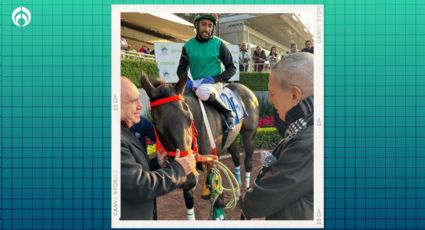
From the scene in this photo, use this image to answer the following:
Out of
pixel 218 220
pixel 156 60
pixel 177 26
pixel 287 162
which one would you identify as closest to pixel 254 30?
pixel 177 26

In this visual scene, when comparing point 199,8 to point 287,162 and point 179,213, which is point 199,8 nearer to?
point 287,162

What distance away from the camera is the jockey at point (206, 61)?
11.7ft

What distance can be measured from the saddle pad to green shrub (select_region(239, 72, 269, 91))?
0.28 metres

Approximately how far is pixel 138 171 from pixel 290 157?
4.29 feet

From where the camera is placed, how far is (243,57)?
385 centimetres

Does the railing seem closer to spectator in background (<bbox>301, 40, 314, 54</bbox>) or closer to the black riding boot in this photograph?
the black riding boot

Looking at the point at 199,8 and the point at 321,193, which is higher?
the point at 199,8

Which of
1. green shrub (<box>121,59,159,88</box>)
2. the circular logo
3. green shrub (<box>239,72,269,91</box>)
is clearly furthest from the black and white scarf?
the circular logo

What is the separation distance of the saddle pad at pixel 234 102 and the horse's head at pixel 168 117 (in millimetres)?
820

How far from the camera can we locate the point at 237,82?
13.0 feet

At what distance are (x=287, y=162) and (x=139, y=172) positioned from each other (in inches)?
50.0

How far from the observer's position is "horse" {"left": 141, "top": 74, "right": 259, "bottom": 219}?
11.1ft

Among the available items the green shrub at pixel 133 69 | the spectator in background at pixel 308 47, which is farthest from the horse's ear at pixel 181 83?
the spectator in background at pixel 308 47

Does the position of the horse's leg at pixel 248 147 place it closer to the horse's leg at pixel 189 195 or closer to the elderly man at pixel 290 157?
the elderly man at pixel 290 157
